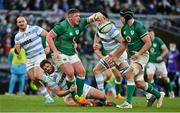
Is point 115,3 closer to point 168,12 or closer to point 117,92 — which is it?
point 168,12

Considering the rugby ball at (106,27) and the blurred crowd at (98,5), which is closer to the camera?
the rugby ball at (106,27)

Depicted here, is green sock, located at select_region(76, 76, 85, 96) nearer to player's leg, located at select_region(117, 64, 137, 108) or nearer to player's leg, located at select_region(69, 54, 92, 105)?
player's leg, located at select_region(69, 54, 92, 105)

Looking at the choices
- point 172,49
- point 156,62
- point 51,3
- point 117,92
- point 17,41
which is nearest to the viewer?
point 17,41

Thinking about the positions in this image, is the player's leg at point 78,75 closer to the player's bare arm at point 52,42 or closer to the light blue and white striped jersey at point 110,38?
the player's bare arm at point 52,42

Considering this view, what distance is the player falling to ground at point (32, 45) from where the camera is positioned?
63.2 feet

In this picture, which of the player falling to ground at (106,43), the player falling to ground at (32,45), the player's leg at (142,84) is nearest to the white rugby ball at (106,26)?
the player falling to ground at (106,43)

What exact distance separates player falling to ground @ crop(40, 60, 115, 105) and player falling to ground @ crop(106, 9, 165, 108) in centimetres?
74

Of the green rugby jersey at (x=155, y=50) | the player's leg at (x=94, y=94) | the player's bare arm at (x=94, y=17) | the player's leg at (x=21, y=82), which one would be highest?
the player's bare arm at (x=94, y=17)

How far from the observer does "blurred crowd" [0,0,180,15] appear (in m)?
33.1

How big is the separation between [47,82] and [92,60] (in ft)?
38.3

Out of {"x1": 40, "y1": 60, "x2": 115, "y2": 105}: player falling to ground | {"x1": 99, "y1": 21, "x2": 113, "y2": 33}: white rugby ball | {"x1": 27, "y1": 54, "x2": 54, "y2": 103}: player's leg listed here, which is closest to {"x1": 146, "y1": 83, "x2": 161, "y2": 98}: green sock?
{"x1": 40, "y1": 60, "x2": 115, "y2": 105}: player falling to ground

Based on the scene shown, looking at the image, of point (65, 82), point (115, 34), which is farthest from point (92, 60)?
point (65, 82)

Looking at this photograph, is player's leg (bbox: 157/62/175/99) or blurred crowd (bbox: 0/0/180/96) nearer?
player's leg (bbox: 157/62/175/99)

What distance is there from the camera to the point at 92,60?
2995 centimetres
